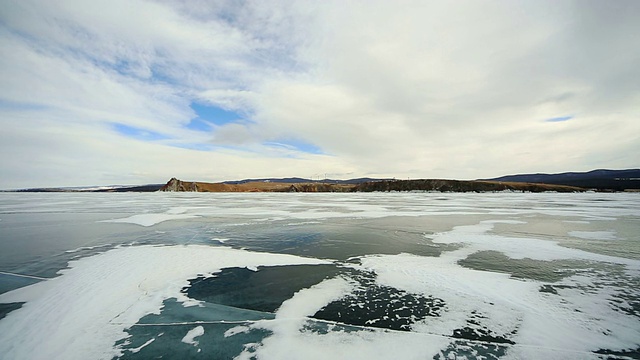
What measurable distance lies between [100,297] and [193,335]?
2.21 meters

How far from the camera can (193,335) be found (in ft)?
10.4

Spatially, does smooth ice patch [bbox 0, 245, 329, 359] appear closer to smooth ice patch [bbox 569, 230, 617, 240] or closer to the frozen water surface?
the frozen water surface

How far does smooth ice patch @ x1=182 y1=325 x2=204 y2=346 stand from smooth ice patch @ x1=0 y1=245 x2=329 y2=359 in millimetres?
644


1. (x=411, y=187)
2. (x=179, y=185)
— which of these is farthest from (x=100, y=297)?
(x=179, y=185)

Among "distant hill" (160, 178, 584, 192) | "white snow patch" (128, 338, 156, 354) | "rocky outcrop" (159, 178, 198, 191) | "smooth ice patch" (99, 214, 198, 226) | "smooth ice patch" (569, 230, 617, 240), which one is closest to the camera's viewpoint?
"white snow patch" (128, 338, 156, 354)

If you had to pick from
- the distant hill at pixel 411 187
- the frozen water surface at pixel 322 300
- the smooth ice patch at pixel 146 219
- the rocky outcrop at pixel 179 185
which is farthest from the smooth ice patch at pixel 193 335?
the rocky outcrop at pixel 179 185

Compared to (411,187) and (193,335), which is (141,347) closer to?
(193,335)

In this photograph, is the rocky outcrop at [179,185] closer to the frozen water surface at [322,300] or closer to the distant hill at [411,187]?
the distant hill at [411,187]

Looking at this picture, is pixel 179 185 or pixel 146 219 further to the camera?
pixel 179 185

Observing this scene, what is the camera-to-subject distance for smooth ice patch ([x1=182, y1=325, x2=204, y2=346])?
3.04m

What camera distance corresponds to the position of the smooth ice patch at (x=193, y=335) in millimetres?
3039

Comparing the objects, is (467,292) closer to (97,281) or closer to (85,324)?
(85,324)

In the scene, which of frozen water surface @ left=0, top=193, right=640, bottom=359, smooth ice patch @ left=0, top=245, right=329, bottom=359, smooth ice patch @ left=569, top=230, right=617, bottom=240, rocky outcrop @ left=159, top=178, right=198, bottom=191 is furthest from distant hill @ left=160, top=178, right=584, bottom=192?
smooth ice patch @ left=0, top=245, right=329, bottom=359

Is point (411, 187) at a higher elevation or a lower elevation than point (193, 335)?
higher
